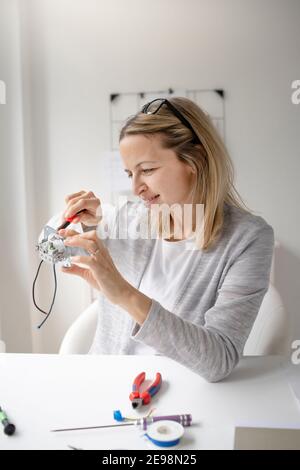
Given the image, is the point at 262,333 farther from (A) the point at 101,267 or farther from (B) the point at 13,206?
(B) the point at 13,206

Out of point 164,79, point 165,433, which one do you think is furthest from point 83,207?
point 164,79

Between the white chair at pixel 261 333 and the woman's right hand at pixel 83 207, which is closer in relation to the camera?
the woman's right hand at pixel 83 207

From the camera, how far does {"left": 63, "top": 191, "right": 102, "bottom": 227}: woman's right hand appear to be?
33.4 inches

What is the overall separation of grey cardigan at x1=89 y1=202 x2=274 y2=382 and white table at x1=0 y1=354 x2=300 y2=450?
5cm

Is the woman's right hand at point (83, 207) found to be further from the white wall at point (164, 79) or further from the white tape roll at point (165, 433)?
the white wall at point (164, 79)

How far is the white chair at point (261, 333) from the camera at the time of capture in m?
0.95

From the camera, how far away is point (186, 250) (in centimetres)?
92

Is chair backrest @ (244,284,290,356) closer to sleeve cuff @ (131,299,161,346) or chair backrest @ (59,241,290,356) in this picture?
chair backrest @ (59,241,290,356)

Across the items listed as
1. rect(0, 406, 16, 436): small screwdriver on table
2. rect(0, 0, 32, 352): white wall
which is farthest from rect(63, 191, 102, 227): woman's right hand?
rect(0, 0, 32, 352): white wall

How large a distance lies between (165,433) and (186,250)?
463 mm

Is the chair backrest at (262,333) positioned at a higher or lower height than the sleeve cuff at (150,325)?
lower

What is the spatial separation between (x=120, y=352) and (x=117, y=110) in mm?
912

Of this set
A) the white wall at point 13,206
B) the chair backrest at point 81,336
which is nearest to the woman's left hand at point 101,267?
the chair backrest at point 81,336

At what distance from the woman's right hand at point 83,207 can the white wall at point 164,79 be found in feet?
2.10
